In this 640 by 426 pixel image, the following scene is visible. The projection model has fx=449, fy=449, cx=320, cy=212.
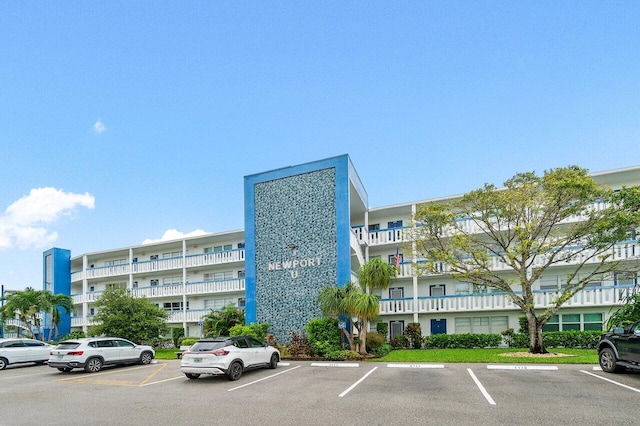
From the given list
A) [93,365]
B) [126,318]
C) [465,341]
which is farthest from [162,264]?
[465,341]

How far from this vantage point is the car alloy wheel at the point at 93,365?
17969 millimetres

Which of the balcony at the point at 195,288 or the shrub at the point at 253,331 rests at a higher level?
the balcony at the point at 195,288

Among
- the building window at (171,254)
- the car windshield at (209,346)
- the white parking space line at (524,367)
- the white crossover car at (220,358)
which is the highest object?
the building window at (171,254)

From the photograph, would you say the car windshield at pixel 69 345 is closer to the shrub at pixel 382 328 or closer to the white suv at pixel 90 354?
the white suv at pixel 90 354

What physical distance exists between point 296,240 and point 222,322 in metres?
6.30

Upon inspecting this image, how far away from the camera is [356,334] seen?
23344 mm

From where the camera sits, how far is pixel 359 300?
66.6 ft

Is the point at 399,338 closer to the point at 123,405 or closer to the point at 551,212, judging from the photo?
the point at 551,212

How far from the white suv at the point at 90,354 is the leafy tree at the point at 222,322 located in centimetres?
557

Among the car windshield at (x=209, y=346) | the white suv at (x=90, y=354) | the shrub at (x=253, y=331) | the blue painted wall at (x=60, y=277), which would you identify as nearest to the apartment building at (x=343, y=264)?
the shrub at (x=253, y=331)

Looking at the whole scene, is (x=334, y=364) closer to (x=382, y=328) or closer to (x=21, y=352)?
(x=382, y=328)

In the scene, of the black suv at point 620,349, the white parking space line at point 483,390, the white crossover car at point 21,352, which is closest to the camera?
the white parking space line at point 483,390

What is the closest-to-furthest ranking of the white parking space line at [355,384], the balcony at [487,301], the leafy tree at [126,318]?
the white parking space line at [355,384] → the balcony at [487,301] → the leafy tree at [126,318]

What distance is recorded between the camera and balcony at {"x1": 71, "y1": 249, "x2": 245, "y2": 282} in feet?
112
